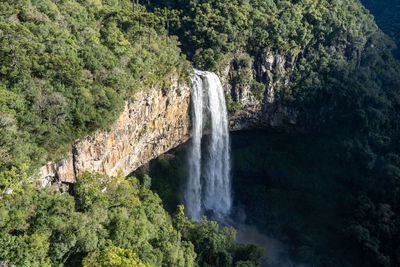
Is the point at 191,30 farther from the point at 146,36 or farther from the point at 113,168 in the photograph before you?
the point at 113,168

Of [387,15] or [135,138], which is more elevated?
[387,15]

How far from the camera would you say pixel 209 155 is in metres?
32.1

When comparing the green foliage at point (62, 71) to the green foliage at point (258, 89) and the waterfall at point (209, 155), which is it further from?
the green foliage at point (258, 89)

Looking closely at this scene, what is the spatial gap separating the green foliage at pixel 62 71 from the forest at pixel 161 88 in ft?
0.22

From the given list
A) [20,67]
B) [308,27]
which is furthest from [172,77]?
[308,27]

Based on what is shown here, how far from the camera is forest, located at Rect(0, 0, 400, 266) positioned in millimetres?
14891

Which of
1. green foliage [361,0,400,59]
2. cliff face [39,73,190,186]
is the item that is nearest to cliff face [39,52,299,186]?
cliff face [39,73,190,186]

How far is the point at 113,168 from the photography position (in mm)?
22234

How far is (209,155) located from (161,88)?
945cm

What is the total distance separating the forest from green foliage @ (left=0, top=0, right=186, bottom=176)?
0.22ft

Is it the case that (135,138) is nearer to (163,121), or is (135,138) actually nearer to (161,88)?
(163,121)

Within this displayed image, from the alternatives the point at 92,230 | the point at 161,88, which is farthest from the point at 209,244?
the point at 161,88

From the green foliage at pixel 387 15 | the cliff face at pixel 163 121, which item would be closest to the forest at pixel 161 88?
the cliff face at pixel 163 121

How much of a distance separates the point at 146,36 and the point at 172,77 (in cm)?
370
